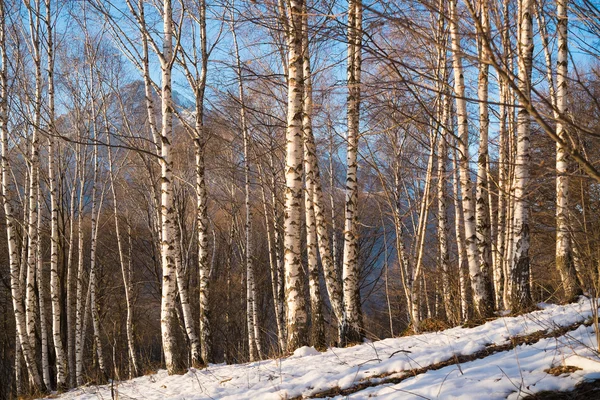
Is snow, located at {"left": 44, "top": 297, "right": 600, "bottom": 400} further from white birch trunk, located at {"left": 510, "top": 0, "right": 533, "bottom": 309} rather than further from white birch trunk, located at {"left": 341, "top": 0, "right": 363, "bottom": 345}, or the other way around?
white birch trunk, located at {"left": 341, "top": 0, "right": 363, "bottom": 345}

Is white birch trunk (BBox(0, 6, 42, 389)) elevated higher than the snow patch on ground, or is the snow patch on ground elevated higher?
white birch trunk (BBox(0, 6, 42, 389))

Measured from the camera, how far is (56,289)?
8.81m

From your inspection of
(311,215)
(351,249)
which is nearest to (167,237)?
(311,215)

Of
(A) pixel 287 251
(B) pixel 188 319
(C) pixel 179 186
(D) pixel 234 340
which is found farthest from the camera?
(D) pixel 234 340

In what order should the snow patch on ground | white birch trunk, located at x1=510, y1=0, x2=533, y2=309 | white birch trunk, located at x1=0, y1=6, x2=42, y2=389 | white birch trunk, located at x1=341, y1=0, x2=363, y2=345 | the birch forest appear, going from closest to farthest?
the birch forest
the snow patch on ground
white birch trunk, located at x1=510, y1=0, x2=533, y2=309
white birch trunk, located at x1=341, y1=0, x2=363, y2=345
white birch trunk, located at x1=0, y1=6, x2=42, y2=389

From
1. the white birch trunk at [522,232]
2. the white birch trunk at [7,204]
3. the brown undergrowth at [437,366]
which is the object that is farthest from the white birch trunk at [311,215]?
the white birch trunk at [7,204]

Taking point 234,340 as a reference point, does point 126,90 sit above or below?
above

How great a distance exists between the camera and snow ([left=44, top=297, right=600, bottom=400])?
2.43m

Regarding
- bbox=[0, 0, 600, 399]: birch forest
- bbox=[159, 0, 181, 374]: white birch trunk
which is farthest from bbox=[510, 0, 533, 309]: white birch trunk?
bbox=[159, 0, 181, 374]: white birch trunk

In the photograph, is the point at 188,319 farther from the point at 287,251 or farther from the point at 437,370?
the point at 437,370

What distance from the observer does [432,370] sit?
3141mm

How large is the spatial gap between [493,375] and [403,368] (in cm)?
92

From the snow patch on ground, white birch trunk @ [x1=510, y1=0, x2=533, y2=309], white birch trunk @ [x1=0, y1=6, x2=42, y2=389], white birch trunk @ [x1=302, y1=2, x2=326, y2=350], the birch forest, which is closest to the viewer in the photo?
the birch forest

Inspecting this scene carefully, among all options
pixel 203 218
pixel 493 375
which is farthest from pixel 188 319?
pixel 493 375
